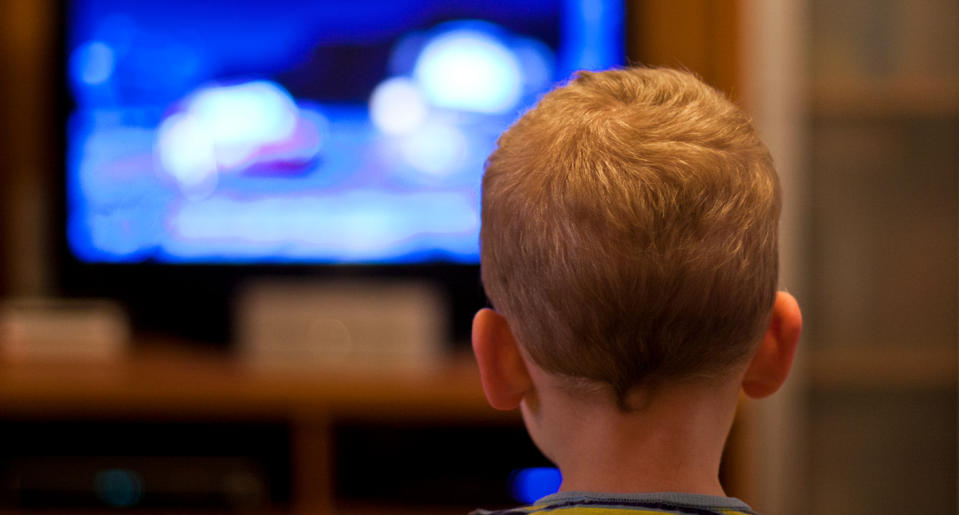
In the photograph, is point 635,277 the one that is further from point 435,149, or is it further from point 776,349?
point 435,149

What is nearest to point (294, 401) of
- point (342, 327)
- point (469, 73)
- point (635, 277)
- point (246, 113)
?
point (342, 327)

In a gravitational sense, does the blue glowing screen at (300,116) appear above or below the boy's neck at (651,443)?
above

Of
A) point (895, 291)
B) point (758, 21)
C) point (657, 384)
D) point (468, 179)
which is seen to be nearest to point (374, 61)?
point (468, 179)

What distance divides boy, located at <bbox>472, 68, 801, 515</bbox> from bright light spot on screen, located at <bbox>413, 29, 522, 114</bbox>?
1.28m

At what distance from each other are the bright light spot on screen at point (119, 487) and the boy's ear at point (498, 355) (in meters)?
1.24

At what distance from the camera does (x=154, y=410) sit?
167 cm

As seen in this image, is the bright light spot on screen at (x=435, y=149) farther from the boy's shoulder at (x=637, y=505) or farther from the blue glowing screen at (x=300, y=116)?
the boy's shoulder at (x=637, y=505)

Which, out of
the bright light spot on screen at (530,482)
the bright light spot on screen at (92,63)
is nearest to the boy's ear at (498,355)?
the bright light spot on screen at (530,482)

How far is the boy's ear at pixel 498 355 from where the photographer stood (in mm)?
662

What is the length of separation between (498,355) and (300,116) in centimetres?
139

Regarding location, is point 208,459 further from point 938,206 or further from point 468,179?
point 938,206

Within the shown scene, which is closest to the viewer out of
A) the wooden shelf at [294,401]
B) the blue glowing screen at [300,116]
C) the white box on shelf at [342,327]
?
the wooden shelf at [294,401]

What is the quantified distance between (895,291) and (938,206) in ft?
0.65

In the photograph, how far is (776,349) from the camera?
2.25 feet
